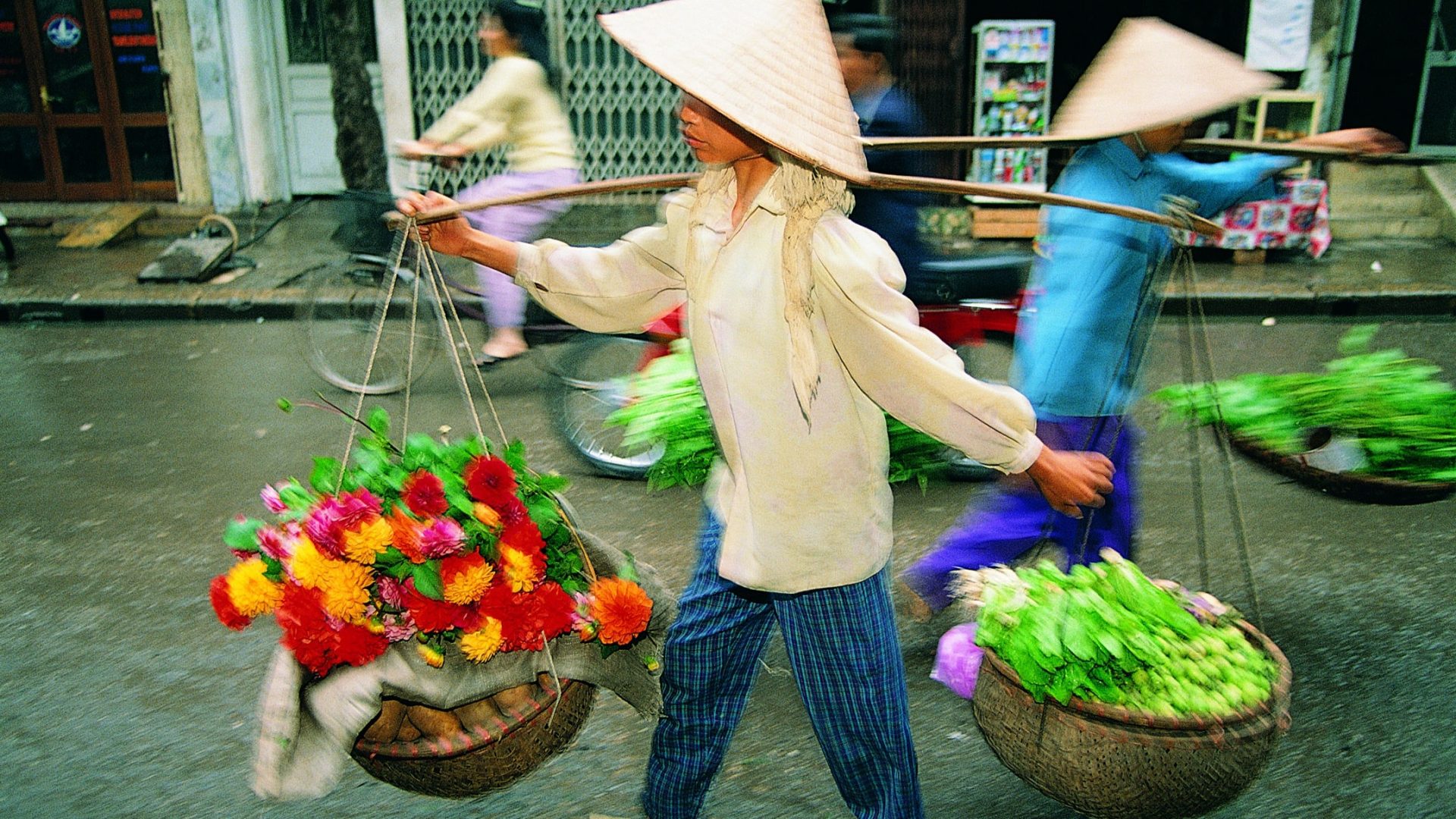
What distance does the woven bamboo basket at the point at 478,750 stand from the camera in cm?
201

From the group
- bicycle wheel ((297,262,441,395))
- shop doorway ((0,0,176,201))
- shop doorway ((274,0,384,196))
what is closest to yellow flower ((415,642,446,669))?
bicycle wheel ((297,262,441,395))

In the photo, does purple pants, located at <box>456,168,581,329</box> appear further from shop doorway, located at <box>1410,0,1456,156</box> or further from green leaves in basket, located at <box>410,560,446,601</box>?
shop doorway, located at <box>1410,0,1456,156</box>

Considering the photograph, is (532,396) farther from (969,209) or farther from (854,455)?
(969,209)

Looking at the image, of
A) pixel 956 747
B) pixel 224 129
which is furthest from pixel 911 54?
pixel 956 747

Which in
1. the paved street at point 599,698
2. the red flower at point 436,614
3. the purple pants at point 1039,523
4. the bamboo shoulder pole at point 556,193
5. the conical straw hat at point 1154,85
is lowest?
the paved street at point 599,698

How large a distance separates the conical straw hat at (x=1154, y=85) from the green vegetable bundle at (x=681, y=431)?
3.83ft

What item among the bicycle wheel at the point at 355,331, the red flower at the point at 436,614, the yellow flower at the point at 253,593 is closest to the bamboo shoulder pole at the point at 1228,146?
the red flower at the point at 436,614

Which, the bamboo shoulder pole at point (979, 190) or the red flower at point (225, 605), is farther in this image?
the red flower at point (225, 605)

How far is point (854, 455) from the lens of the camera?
1.96 metres

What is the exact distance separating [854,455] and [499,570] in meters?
0.72

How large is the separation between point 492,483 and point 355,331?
4.01 meters

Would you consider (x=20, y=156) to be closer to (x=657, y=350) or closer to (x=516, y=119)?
(x=516, y=119)

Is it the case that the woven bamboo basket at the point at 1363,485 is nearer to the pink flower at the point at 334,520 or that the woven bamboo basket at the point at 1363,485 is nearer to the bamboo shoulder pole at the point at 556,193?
the bamboo shoulder pole at the point at 556,193

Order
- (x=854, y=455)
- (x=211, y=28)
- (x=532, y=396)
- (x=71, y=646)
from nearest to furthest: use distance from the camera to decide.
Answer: (x=854, y=455) < (x=71, y=646) < (x=532, y=396) < (x=211, y=28)
